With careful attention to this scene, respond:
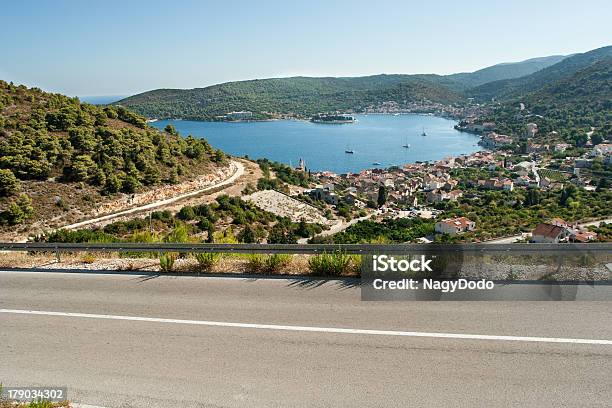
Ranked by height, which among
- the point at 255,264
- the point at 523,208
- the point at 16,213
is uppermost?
the point at 255,264

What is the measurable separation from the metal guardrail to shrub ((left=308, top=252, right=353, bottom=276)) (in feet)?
0.55

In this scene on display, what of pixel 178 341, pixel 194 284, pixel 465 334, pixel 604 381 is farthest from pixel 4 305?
pixel 604 381

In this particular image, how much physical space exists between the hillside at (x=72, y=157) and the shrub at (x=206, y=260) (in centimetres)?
2072

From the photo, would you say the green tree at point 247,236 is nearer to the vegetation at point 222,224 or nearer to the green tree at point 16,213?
the vegetation at point 222,224

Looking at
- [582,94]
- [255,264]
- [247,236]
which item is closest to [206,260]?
[255,264]

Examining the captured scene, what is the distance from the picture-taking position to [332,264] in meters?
6.93

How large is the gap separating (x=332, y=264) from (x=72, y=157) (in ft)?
96.9

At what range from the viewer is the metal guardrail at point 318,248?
6250 millimetres

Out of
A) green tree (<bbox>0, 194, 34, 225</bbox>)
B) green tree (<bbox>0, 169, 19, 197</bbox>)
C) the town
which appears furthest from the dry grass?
green tree (<bbox>0, 169, 19, 197</bbox>)

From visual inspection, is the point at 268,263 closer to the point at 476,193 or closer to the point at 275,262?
the point at 275,262

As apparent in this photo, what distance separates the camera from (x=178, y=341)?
5.13m

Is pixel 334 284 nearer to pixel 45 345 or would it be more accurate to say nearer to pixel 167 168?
pixel 45 345

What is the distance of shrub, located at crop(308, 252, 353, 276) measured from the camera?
6.93m

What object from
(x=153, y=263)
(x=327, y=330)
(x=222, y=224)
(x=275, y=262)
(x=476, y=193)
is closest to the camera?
(x=327, y=330)
